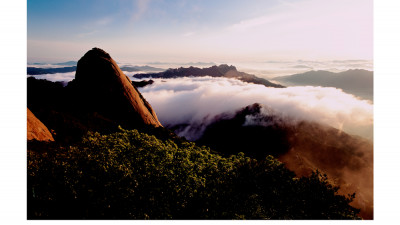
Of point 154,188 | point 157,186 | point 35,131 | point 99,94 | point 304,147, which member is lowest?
point 304,147

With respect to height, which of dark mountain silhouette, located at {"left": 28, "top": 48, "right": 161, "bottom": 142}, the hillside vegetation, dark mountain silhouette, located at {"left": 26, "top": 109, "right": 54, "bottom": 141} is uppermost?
dark mountain silhouette, located at {"left": 28, "top": 48, "right": 161, "bottom": 142}

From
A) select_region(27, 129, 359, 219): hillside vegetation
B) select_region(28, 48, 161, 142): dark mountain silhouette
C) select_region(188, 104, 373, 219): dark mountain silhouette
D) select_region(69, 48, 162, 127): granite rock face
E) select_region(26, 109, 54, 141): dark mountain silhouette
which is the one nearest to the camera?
select_region(27, 129, 359, 219): hillside vegetation

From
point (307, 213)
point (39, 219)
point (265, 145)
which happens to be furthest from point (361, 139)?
point (39, 219)

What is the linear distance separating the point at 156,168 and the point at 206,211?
4256 mm

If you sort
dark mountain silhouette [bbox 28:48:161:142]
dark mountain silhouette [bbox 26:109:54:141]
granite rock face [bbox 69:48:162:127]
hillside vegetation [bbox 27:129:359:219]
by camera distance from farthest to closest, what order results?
granite rock face [bbox 69:48:162:127], dark mountain silhouette [bbox 28:48:161:142], dark mountain silhouette [bbox 26:109:54:141], hillside vegetation [bbox 27:129:359:219]

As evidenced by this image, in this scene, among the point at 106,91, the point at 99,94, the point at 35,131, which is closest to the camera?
the point at 35,131

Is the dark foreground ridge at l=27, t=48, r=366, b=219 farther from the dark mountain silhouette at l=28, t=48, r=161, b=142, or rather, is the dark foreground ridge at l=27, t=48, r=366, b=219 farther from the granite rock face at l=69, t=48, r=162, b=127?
the granite rock face at l=69, t=48, r=162, b=127

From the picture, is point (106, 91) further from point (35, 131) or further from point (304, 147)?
point (304, 147)

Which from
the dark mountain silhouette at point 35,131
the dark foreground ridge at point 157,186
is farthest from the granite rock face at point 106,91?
the dark foreground ridge at point 157,186

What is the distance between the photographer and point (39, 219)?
10.8m

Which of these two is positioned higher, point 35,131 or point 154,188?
Result: point 35,131

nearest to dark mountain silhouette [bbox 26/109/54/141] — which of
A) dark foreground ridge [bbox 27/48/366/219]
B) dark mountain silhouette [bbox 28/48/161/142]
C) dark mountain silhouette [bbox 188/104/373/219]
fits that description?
dark foreground ridge [bbox 27/48/366/219]

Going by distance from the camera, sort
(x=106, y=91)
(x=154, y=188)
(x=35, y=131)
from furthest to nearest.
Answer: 1. (x=106, y=91)
2. (x=35, y=131)
3. (x=154, y=188)

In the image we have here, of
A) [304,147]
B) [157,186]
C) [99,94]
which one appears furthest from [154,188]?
[304,147]
